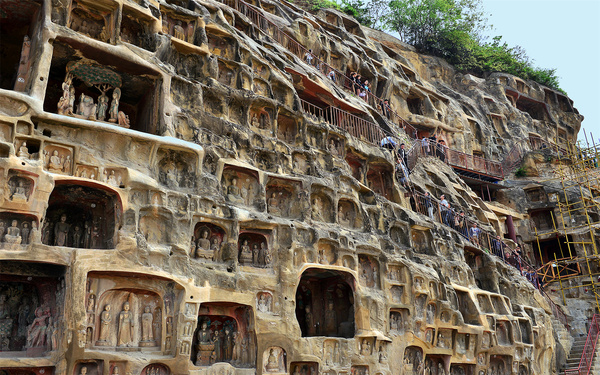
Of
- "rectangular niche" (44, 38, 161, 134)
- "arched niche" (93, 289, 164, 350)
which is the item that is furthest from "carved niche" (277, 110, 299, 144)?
"arched niche" (93, 289, 164, 350)

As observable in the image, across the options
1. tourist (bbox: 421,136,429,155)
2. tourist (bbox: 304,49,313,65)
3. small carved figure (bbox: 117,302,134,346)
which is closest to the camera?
small carved figure (bbox: 117,302,134,346)

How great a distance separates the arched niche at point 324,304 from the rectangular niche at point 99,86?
7.96m

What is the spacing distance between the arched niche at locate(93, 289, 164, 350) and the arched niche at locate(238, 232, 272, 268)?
316cm

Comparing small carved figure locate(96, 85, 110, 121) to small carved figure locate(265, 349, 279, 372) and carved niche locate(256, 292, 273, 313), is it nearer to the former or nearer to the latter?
carved niche locate(256, 292, 273, 313)

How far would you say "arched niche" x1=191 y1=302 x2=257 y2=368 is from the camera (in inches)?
563

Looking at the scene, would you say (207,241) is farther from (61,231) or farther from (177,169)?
(61,231)

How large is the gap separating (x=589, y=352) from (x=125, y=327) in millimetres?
→ 21137

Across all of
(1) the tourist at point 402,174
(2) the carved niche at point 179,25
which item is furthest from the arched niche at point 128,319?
(1) the tourist at point 402,174

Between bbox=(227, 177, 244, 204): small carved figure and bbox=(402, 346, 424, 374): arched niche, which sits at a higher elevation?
bbox=(227, 177, 244, 204): small carved figure

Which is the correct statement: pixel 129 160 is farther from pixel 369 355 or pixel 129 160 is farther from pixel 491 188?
pixel 491 188

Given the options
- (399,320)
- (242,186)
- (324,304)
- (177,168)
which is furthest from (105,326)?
(399,320)

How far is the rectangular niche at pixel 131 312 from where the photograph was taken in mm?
12633

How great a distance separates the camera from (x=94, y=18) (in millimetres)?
16656

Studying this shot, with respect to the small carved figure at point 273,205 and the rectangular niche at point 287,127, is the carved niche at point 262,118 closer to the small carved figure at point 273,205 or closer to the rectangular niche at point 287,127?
the rectangular niche at point 287,127
